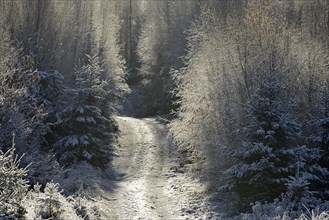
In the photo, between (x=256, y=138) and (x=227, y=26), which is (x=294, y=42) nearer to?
(x=227, y=26)

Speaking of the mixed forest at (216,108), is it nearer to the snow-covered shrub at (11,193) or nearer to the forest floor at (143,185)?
the snow-covered shrub at (11,193)

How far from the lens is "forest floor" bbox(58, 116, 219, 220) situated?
15367 mm

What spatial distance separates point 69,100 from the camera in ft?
74.2

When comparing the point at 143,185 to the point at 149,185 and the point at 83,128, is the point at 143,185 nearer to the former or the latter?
the point at 149,185

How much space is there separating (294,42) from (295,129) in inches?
209

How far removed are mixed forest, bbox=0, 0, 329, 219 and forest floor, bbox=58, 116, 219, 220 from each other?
0.71 metres

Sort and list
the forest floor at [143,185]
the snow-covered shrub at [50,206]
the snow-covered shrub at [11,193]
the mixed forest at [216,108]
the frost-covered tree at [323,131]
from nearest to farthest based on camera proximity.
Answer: the snow-covered shrub at [11,193]
the snow-covered shrub at [50,206]
the mixed forest at [216,108]
the frost-covered tree at [323,131]
the forest floor at [143,185]

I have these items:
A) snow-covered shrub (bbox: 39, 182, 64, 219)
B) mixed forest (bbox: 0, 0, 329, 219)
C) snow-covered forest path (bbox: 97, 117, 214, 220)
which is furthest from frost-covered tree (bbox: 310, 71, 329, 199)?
snow-covered shrub (bbox: 39, 182, 64, 219)

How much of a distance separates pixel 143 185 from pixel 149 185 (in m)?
0.27

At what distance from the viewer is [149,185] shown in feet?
62.7

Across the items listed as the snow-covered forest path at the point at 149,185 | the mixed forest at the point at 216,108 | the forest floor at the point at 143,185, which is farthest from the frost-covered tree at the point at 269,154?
the snow-covered forest path at the point at 149,185

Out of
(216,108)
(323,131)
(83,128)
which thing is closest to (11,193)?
(216,108)

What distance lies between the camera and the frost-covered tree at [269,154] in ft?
47.4

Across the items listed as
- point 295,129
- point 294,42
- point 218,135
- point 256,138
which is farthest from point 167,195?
point 294,42
